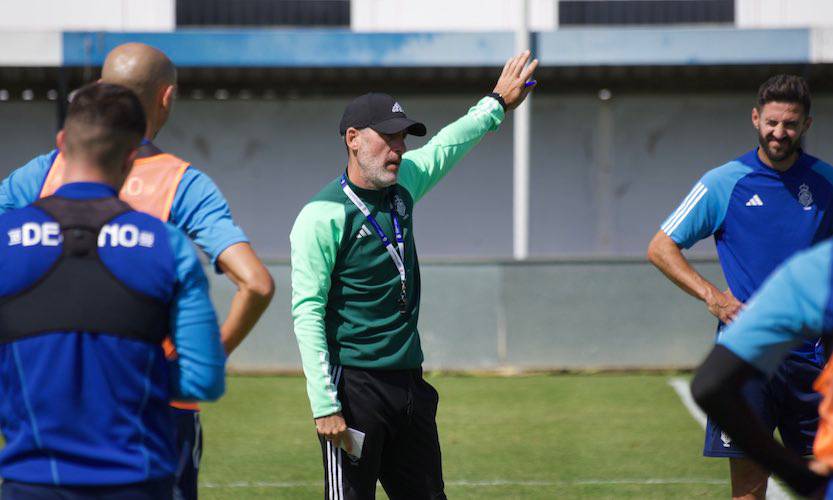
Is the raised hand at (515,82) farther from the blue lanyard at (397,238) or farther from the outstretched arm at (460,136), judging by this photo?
the blue lanyard at (397,238)

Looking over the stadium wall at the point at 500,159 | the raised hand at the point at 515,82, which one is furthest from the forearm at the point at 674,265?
the stadium wall at the point at 500,159

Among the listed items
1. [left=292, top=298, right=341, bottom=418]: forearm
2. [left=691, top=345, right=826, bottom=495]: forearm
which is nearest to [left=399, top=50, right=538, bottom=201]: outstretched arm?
[left=292, top=298, right=341, bottom=418]: forearm

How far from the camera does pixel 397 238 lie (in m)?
5.03

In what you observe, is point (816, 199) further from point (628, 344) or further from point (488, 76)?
point (488, 76)

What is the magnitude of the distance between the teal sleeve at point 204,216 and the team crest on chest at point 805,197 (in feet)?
9.98

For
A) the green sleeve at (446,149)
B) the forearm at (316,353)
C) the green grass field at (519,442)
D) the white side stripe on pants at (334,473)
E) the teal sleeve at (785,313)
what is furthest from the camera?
the green grass field at (519,442)

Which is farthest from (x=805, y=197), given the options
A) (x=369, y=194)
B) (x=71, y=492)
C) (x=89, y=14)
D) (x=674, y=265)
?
(x=89, y=14)

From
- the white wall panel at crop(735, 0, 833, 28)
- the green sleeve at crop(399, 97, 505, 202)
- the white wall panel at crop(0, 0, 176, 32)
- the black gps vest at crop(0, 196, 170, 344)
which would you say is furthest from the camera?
the white wall panel at crop(735, 0, 833, 28)

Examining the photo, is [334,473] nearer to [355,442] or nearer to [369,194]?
[355,442]

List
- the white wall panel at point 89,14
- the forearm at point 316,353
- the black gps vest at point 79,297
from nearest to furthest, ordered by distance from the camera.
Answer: the black gps vest at point 79,297
the forearm at point 316,353
the white wall panel at point 89,14

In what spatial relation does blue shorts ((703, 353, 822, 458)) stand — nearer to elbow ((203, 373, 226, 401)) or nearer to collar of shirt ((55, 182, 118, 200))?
elbow ((203, 373, 226, 401))

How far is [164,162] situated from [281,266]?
1049 centimetres

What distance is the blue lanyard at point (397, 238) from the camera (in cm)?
497

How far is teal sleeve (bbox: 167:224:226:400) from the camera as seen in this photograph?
3.02 metres
